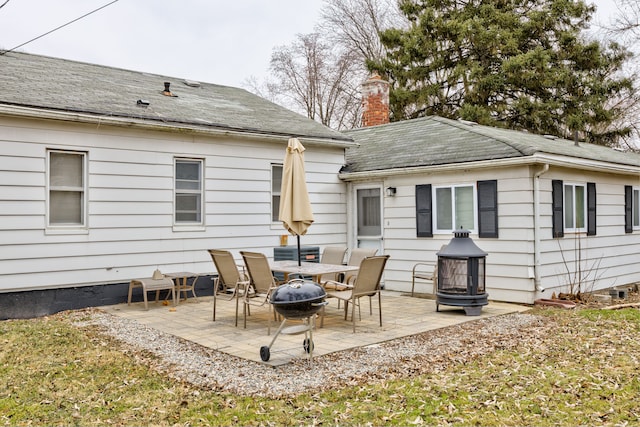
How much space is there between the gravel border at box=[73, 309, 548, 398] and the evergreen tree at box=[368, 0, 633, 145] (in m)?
16.3

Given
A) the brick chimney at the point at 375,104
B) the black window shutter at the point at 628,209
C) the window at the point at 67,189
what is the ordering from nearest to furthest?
the window at the point at 67,189, the black window shutter at the point at 628,209, the brick chimney at the point at 375,104

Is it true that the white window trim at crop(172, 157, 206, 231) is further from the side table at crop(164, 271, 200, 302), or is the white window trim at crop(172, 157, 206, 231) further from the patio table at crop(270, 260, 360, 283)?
the patio table at crop(270, 260, 360, 283)

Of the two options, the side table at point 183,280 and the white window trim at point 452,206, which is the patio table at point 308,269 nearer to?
the side table at point 183,280

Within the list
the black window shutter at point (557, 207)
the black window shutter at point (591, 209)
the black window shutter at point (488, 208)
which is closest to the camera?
the black window shutter at point (488, 208)

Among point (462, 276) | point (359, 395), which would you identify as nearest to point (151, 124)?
point (462, 276)

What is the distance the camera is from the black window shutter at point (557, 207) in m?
9.51

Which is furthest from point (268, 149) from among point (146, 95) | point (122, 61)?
point (122, 61)

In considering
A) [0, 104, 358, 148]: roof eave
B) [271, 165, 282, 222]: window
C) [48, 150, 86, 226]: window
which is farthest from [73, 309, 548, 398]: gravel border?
[271, 165, 282, 222]: window

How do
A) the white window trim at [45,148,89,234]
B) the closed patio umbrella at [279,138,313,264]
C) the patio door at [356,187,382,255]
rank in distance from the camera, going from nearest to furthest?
the closed patio umbrella at [279,138,313,264] < the white window trim at [45,148,89,234] < the patio door at [356,187,382,255]

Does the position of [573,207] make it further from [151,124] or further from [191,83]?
[191,83]

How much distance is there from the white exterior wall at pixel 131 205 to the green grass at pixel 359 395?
2.58 m

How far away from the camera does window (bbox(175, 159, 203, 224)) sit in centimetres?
991

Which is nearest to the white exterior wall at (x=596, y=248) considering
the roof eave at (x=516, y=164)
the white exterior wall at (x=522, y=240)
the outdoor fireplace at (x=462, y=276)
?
the white exterior wall at (x=522, y=240)

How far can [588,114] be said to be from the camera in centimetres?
2192
